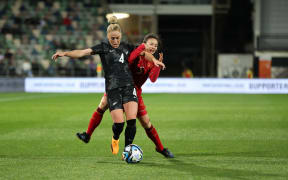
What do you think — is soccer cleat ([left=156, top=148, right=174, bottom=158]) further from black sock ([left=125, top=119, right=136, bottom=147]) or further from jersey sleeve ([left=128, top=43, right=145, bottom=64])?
jersey sleeve ([left=128, top=43, right=145, bottom=64])

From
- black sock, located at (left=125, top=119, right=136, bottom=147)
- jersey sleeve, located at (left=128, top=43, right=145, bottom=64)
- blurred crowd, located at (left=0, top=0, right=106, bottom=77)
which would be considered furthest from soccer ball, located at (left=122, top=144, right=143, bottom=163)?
blurred crowd, located at (left=0, top=0, right=106, bottom=77)

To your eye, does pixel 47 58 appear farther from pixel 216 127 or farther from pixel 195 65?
pixel 216 127

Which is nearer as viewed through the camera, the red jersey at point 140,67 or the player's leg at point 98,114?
the red jersey at point 140,67

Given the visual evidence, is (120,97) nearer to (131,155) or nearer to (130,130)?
(130,130)

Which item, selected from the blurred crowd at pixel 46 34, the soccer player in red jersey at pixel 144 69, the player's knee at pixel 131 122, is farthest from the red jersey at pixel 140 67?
the blurred crowd at pixel 46 34

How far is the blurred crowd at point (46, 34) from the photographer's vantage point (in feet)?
102

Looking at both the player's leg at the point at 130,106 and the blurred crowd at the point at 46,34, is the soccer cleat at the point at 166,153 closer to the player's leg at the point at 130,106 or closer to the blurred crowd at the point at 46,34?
the player's leg at the point at 130,106

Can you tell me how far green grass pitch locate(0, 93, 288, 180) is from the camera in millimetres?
6500

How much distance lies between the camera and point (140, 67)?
7.57 meters

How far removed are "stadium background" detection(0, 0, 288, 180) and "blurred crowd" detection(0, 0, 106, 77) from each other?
7 cm

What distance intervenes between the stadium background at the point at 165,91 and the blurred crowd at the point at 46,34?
0.07 meters

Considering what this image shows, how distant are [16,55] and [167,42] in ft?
68.6

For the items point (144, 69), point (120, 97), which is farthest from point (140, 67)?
point (120, 97)

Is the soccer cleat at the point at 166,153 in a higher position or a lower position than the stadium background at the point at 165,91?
higher
